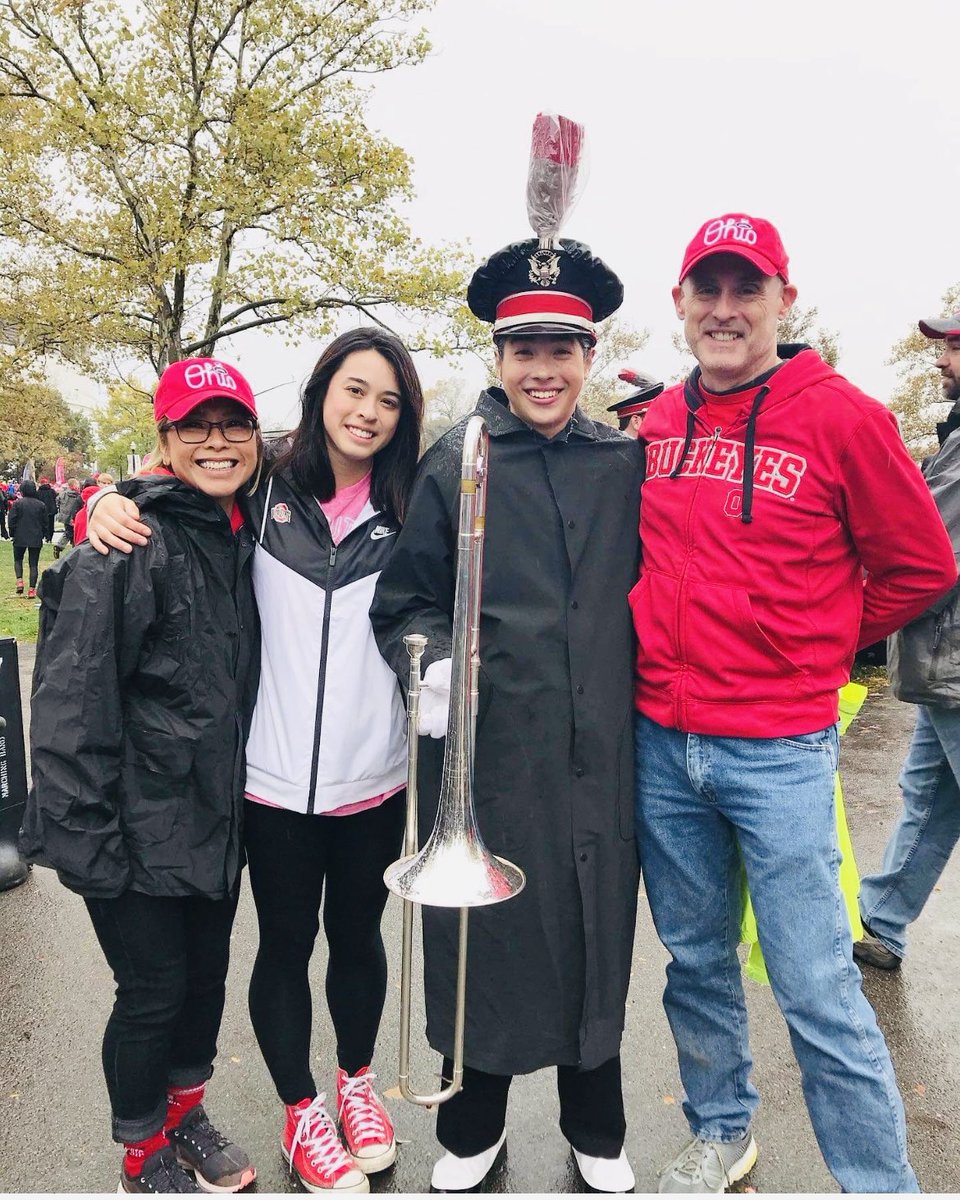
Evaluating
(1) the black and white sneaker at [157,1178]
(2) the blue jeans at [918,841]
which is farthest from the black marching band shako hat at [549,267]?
(1) the black and white sneaker at [157,1178]

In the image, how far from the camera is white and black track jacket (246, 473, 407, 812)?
7.29ft

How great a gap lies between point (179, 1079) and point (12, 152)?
494 inches

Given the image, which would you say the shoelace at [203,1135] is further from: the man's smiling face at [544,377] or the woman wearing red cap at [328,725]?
the man's smiling face at [544,377]

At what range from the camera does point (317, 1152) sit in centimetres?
233

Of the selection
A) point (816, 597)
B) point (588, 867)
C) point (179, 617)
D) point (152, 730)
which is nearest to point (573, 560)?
point (816, 597)

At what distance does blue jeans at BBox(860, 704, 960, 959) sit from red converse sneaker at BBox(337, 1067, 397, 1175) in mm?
2100

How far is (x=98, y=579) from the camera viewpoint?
1993 millimetres

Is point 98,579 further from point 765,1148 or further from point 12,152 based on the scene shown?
point 12,152

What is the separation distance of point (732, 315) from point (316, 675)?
4.51ft

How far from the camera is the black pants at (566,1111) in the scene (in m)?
2.28

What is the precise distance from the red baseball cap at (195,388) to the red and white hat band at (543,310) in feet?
2.28

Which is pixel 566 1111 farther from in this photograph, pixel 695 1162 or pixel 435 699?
pixel 435 699

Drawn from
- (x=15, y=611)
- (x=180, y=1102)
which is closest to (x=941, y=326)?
(x=180, y=1102)

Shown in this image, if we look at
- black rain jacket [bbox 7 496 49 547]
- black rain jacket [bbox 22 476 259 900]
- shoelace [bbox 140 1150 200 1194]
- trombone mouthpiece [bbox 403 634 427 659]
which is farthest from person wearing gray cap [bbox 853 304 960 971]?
black rain jacket [bbox 7 496 49 547]
